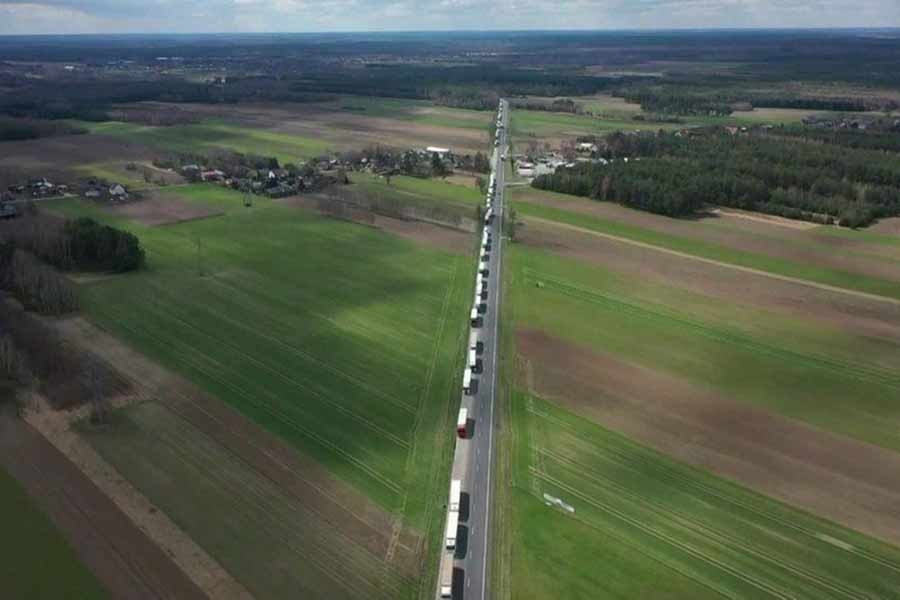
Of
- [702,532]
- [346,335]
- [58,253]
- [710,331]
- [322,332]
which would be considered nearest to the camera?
[702,532]

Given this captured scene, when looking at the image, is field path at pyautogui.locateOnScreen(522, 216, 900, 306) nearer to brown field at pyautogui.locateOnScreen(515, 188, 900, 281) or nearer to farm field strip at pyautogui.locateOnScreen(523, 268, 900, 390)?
brown field at pyautogui.locateOnScreen(515, 188, 900, 281)

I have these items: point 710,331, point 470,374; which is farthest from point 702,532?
point 710,331

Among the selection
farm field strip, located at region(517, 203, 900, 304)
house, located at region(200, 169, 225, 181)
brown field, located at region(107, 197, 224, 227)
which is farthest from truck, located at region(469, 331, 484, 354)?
house, located at region(200, 169, 225, 181)

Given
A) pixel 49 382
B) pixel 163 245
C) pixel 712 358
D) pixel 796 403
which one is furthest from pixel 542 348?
pixel 163 245

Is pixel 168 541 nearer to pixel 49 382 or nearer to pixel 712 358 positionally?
pixel 49 382

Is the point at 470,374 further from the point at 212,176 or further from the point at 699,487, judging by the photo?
the point at 212,176

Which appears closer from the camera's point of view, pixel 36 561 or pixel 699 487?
pixel 36 561
